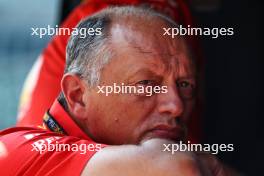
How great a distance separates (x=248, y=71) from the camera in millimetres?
3809

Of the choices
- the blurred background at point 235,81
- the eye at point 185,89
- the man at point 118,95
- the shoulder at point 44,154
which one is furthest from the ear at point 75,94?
the blurred background at point 235,81

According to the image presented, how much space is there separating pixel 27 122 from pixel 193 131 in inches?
25.1

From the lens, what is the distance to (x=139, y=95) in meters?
1.77

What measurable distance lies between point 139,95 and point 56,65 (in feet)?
3.17

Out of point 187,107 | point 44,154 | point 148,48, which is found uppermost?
point 148,48

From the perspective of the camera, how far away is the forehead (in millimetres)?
1757

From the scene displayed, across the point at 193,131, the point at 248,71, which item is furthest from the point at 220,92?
the point at 193,131

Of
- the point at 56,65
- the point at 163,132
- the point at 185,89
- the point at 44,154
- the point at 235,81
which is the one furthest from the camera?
the point at 235,81

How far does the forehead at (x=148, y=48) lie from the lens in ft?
5.76

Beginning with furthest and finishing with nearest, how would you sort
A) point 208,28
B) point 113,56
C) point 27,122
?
point 208,28
point 27,122
point 113,56


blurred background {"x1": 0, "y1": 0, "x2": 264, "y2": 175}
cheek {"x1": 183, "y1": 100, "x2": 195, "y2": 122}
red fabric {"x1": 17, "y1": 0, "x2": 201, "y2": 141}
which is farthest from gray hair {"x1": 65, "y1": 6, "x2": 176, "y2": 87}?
blurred background {"x1": 0, "y1": 0, "x2": 264, "y2": 175}

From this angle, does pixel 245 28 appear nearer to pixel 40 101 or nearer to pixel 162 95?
pixel 40 101

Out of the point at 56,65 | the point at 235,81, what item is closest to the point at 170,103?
the point at 56,65

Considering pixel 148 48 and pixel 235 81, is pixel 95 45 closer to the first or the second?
pixel 148 48
